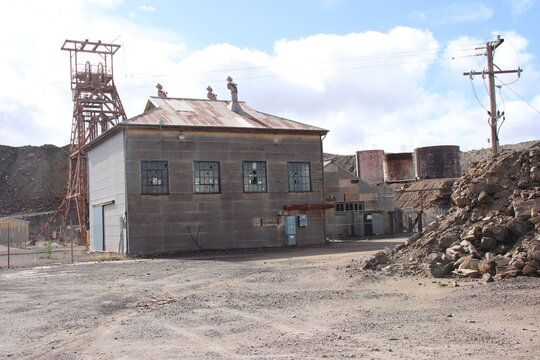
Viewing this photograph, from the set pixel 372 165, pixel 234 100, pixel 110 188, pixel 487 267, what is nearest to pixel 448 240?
pixel 487 267

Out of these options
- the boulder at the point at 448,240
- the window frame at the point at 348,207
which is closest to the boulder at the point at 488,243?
the boulder at the point at 448,240

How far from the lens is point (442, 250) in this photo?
14695 millimetres

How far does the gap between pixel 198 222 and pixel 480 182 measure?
1597 centimetres

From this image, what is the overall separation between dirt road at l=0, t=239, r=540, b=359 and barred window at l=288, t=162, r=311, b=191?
15017mm

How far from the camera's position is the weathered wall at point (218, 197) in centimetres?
2686

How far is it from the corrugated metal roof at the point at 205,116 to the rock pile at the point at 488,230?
1543 centimetres

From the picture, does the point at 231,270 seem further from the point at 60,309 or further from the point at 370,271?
the point at 60,309

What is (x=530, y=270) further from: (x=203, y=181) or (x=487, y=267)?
(x=203, y=181)

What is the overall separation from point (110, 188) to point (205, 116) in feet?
20.5

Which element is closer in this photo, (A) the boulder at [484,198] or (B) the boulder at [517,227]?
(B) the boulder at [517,227]

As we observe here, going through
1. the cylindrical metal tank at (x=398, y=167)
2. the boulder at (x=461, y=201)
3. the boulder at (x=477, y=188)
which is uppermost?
the cylindrical metal tank at (x=398, y=167)

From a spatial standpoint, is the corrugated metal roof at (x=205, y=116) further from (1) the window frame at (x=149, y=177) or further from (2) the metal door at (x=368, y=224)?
(2) the metal door at (x=368, y=224)

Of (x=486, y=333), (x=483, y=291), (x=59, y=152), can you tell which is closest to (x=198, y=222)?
(x=483, y=291)

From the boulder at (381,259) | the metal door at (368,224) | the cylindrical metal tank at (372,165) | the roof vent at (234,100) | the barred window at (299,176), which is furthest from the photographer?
the cylindrical metal tank at (372,165)
